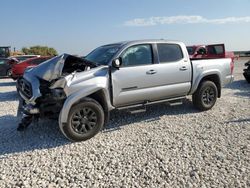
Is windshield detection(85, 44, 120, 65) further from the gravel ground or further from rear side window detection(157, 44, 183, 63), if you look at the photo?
the gravel ground

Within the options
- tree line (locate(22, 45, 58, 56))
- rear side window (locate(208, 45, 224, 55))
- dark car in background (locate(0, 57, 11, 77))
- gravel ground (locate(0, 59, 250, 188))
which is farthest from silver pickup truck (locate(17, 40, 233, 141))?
tree line (locate(22, 45, 58, 56))

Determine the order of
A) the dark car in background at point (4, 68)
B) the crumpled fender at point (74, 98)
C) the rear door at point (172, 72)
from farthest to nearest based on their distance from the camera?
the dark car in background at point (4, 68) < the rear door at point (172, 72) < the crumpled fender at point (74, 98)

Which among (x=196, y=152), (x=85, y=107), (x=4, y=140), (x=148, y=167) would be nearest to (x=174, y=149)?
(x=196, y=152)

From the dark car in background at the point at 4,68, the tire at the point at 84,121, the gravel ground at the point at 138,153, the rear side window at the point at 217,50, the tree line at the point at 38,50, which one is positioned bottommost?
the gravel ground at the point at 138,153

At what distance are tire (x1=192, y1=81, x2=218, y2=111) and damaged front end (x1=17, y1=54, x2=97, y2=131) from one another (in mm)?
3138

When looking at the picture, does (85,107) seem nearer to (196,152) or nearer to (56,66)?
(56,66)

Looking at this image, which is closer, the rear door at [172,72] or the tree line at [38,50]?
the rear door at [172,72]

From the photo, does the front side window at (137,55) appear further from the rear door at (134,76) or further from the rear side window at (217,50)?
the rear side window at (217,50)

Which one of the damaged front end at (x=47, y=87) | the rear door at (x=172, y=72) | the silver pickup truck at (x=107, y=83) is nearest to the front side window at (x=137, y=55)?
the silver pickup truck at (x=107, y=83)

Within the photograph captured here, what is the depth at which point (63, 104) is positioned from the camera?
5703mm

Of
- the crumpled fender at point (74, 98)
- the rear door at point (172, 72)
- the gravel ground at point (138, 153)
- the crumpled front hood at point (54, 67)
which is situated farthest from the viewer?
the rear door at point (172, 72)

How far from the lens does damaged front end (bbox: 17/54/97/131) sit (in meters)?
5.72

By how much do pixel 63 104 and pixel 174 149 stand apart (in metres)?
2.23

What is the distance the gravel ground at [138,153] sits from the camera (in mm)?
4262
